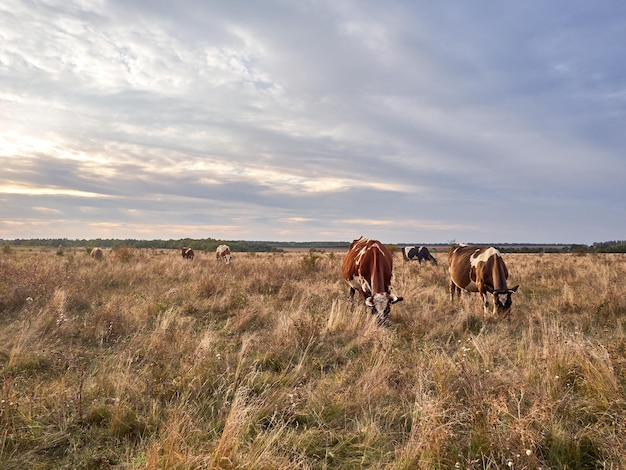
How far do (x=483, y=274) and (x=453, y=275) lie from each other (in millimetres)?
2126

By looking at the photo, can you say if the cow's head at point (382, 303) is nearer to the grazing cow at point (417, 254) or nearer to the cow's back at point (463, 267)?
the cow's back at point (463, 267)

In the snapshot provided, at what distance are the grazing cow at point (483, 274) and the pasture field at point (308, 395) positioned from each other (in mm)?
575

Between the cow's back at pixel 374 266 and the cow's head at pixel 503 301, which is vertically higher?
the cow's back at pixel 374 266

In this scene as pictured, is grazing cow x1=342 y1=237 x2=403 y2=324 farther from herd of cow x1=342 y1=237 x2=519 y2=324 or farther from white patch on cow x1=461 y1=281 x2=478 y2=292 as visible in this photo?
white patch on cow x1=461 y1=281 x2=478 y2=292

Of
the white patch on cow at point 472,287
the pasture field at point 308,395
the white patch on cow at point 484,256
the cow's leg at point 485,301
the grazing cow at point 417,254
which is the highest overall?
the white patch on cow at point 484,256

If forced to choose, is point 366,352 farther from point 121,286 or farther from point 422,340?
point 121,286

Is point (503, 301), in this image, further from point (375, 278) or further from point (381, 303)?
point (381, 303)

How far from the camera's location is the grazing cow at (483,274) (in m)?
8.60

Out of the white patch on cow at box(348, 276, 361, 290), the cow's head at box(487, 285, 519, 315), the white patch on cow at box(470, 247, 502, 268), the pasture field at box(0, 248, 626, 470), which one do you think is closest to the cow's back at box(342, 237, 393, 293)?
the white patch on cow at box(348, 276, 361, 290)

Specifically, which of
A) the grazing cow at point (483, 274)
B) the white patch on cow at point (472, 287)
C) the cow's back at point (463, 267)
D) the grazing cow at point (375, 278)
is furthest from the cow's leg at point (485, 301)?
the grazing cow at point (375, 278)

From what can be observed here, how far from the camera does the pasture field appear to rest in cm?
305

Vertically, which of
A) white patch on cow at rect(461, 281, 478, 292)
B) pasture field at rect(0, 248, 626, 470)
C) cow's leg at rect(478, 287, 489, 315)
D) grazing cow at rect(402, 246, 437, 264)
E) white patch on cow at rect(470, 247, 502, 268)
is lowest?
pasture field at rect(0, 248, 626, 470)

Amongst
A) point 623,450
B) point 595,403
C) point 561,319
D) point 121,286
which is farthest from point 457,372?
point 121,286

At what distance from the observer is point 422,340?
6.85 meters
